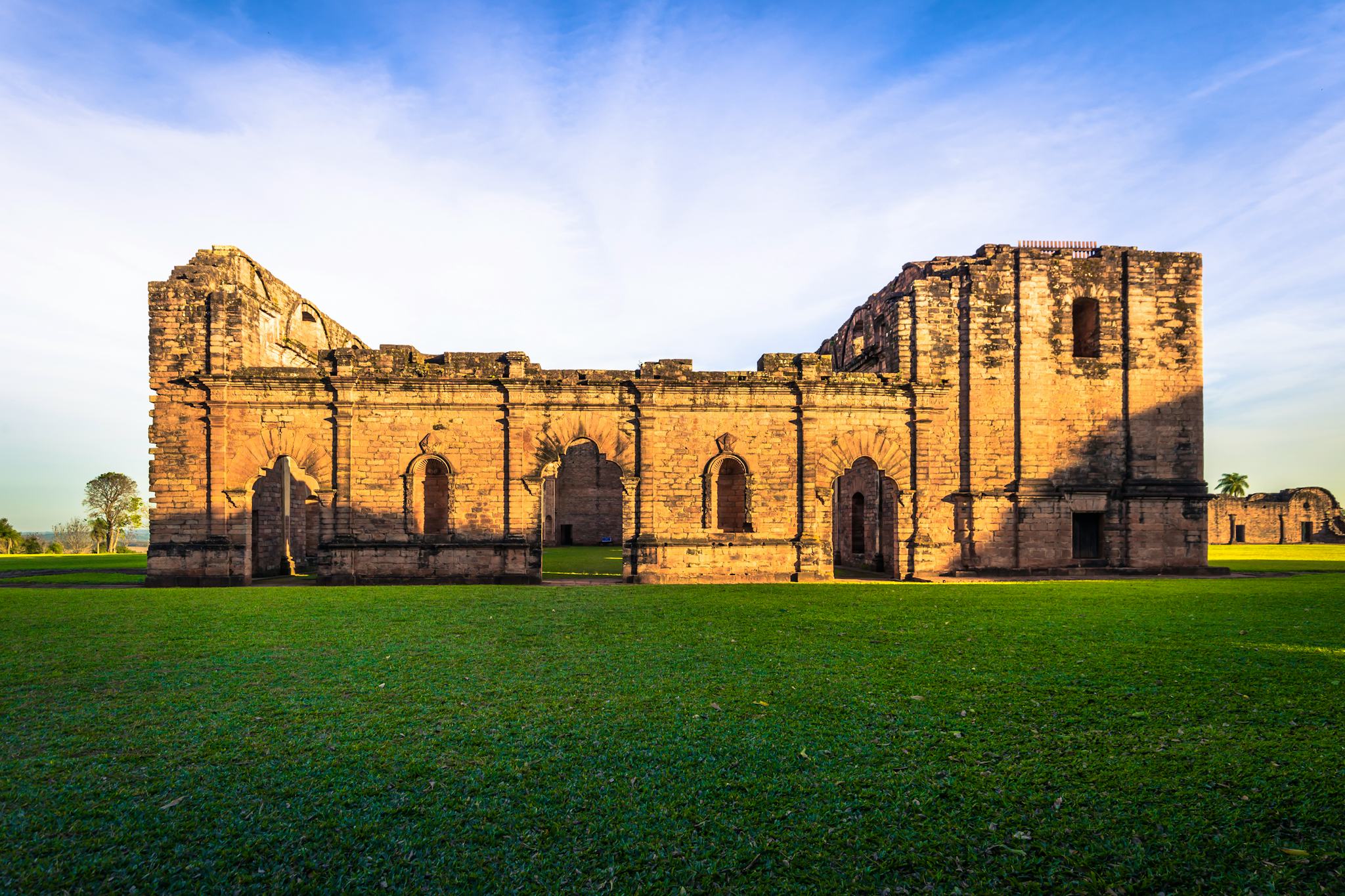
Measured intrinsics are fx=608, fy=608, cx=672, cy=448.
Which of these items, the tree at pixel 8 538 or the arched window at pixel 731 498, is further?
the tree at pixel 8 538

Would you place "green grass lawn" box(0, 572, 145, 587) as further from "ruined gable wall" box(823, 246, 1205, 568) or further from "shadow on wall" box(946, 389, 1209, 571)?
"shadow on wall" box(946, 389, 1209, 571)

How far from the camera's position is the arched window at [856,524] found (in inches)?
860

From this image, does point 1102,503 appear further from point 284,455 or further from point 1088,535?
point 284,455

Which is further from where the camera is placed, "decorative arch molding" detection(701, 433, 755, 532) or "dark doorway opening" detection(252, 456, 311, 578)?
"dark doorway opening" detection(252, 456, 311, 578)

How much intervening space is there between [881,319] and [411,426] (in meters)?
14.5

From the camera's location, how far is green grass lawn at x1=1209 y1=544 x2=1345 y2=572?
1981cm

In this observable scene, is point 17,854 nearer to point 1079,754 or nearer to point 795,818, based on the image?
point 795,818

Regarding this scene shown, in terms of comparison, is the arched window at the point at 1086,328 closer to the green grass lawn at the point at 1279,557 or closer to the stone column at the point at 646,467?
the green grass lawn at the point at 1279,557

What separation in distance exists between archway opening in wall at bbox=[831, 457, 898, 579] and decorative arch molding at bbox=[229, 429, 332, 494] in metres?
14.5

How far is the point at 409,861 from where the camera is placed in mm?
3314

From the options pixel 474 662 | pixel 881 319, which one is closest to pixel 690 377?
pixel 881 319

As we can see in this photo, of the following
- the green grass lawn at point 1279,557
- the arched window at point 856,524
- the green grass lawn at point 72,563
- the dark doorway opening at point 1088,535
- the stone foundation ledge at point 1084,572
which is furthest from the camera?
the arched window at point 856,524

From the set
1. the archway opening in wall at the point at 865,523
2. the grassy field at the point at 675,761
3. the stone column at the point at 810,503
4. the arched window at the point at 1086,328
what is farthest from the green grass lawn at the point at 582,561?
the arched window at the point at 1086,328

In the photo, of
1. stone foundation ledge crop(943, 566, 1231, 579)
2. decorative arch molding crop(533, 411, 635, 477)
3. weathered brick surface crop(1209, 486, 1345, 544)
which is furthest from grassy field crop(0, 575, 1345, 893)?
weathered brick surface crop(1209, 486, 1345, 544)
